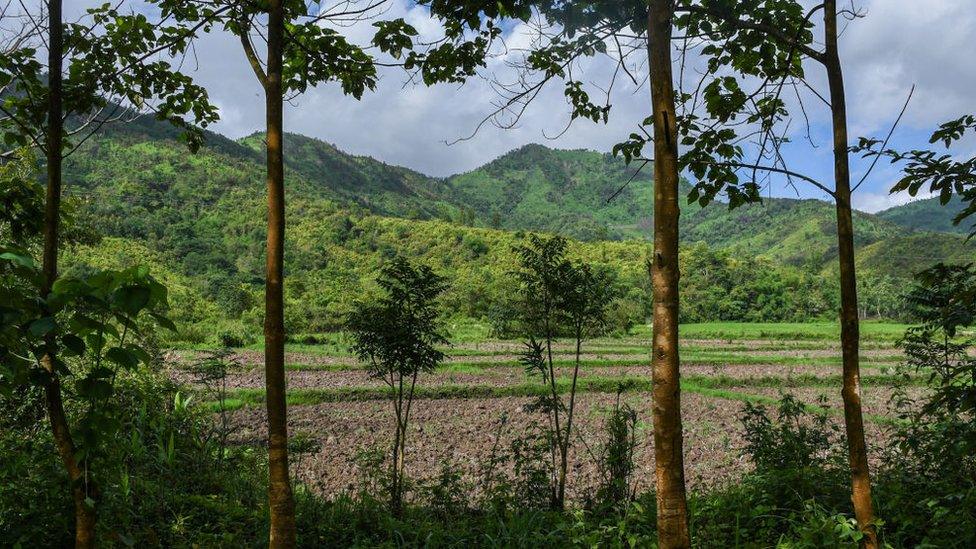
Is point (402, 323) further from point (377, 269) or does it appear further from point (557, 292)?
point (377, 269)

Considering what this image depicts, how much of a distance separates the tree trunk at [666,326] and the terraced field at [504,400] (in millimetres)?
3403

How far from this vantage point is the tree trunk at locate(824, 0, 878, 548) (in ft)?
9.34

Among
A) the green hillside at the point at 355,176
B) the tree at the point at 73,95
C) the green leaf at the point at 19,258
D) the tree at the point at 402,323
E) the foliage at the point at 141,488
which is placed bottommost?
the foliage at the point at 141,488

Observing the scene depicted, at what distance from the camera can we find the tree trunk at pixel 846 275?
9.34 feet

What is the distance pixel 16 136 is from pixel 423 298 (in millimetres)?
4675

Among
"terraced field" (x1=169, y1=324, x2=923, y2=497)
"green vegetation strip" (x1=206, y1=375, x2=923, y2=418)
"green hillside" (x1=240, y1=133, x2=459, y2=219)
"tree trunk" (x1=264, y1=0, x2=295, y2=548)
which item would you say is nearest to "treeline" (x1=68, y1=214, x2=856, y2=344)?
"terraced field" (x1=169, y1=324, x2=923, y2=497)

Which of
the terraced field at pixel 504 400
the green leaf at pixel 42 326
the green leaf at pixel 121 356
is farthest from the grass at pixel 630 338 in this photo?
the green leaf at pixel 42 326

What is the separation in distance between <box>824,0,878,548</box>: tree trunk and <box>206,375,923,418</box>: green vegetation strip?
41.2 ft

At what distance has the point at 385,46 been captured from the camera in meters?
3.21

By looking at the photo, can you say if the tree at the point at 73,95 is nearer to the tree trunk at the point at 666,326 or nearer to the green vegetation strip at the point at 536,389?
the tree trunk at the point at 666,326

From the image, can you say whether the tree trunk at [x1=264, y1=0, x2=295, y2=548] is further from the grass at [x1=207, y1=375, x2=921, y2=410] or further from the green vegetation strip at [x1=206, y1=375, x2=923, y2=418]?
the green vegetation strip at [x1=206, y1=375, x2=923, y2=418]

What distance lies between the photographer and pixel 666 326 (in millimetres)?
2318

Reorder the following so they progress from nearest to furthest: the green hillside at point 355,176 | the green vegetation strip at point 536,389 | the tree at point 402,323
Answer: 1. the tree at point 402,323
2. the green vegetation strip at point 536,389
3. the green hillside at point 355,176

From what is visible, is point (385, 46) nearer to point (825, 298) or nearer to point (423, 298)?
point (423, 298)
